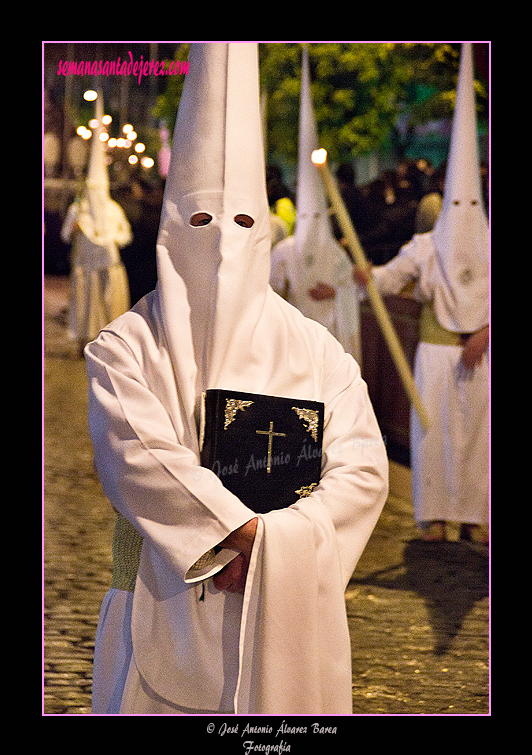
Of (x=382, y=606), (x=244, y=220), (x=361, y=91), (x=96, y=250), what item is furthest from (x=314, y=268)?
(x=244, y=220)

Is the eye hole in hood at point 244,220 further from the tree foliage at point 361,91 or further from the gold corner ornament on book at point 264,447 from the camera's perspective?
the tree foliage at point 361,91

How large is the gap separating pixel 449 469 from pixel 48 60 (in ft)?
11.9

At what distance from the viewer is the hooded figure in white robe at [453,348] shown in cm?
621

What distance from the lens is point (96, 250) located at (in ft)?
23.5

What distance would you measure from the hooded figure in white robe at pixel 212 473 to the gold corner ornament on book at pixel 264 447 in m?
0.06

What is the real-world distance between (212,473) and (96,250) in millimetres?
4659

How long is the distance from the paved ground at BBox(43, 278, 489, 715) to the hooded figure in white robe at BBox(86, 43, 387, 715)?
1302 millimetres

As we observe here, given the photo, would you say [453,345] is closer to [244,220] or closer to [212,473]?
[244,220]

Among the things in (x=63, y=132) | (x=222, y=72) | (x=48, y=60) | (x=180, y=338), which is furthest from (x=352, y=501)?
(x=63, y=132)

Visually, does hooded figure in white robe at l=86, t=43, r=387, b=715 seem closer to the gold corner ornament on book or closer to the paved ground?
the gold corner ornament on book

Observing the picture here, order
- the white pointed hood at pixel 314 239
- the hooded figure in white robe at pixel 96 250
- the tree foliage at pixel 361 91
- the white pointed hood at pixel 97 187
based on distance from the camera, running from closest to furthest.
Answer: the white pointed hood at pixel 97 187 < the hooded figure in white robe at pixel 96 250 < the white pointed hood at pixel 314 239 < the tree foliage at pixel 361 91

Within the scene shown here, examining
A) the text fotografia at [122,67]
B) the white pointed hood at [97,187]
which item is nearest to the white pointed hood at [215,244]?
the text fotografia at [122,67]

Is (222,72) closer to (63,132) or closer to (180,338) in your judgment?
(180,338)

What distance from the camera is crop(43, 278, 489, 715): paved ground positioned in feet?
14.3
